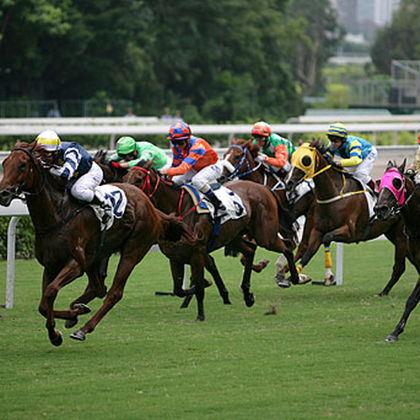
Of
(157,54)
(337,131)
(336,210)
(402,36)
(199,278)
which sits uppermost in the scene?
(337,131)

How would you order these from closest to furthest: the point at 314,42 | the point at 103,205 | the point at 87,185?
1. the point at 87,185
2. the point at 103,205
3. the point at 314,42

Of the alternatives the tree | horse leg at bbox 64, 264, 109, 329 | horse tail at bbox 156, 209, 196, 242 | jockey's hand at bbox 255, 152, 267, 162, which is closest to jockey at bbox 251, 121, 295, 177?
jockey's hand at bbox 255, 152, 267, 162

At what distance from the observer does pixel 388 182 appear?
7574 millimetres

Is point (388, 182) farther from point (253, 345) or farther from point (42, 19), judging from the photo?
point (42, 19)

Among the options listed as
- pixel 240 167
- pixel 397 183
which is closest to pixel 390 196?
pixel 397 183

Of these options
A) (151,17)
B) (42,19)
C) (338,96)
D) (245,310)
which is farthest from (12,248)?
(338,96)

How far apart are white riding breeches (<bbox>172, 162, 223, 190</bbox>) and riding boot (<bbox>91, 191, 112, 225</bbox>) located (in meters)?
1.53

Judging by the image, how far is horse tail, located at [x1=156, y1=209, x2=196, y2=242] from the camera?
8328 millimetres

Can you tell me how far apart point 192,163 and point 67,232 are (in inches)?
72.8

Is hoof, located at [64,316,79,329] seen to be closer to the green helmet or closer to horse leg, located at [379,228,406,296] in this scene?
the green helmet

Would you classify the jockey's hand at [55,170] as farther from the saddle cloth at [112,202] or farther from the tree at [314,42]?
the tree at [314,42]

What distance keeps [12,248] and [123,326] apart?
1.29 metres

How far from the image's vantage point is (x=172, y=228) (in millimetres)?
8375

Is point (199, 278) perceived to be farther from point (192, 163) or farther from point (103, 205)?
point (103, 205)
